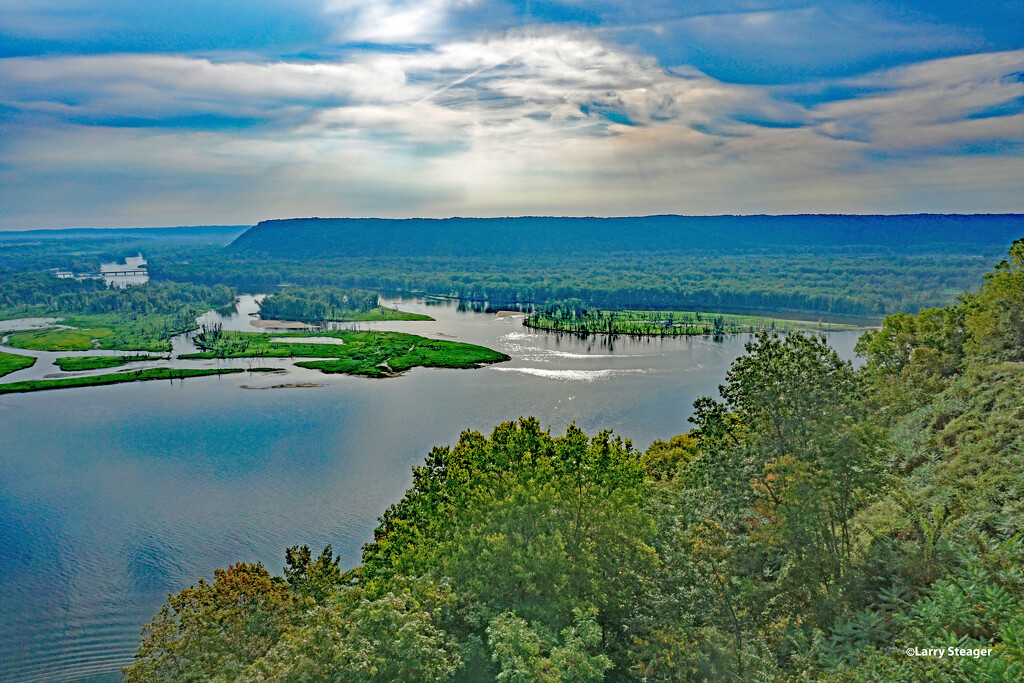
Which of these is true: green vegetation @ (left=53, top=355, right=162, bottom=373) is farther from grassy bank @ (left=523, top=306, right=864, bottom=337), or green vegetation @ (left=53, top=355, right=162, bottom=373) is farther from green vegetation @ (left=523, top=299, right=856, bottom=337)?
grassy bank @ (left=523, top=306, right=864, bottom=337)

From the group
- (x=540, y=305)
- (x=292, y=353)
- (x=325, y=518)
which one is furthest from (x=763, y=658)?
(x=540, y=305)

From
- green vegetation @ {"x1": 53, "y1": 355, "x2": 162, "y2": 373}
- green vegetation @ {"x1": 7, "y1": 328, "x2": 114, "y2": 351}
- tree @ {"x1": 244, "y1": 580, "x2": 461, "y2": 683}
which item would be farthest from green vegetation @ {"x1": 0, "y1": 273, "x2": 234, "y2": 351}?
tree @ {"x1": 244, "y1": 580, "x2": 461, "y2": 683}

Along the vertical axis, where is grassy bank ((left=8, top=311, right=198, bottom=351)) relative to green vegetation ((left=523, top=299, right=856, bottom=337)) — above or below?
below

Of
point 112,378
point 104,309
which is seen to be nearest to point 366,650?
point 112,378

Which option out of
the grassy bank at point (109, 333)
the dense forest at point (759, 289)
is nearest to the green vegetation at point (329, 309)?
the grassy bank at point (109, 333)

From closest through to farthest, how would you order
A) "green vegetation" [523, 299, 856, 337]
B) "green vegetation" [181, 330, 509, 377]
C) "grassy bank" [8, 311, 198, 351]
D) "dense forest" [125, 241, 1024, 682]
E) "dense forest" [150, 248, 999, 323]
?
"dense forest" [125, 241, 1024, 682] → "green vegetation" [181, 330, 509, 377] → "grassy bank" [8, 311, 198, 351] → "green vegetation" [523, 299, 856, 337] → "dense forest" [150, 248, 999, 323]

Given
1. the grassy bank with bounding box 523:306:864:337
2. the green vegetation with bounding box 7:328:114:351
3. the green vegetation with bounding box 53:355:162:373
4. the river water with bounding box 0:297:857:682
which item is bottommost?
the river water with bounding box 0:297:857:682

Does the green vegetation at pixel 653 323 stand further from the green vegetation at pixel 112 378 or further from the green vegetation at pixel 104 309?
the green vegetation at pixel 104 309

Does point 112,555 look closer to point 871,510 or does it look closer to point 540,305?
point 871,510
